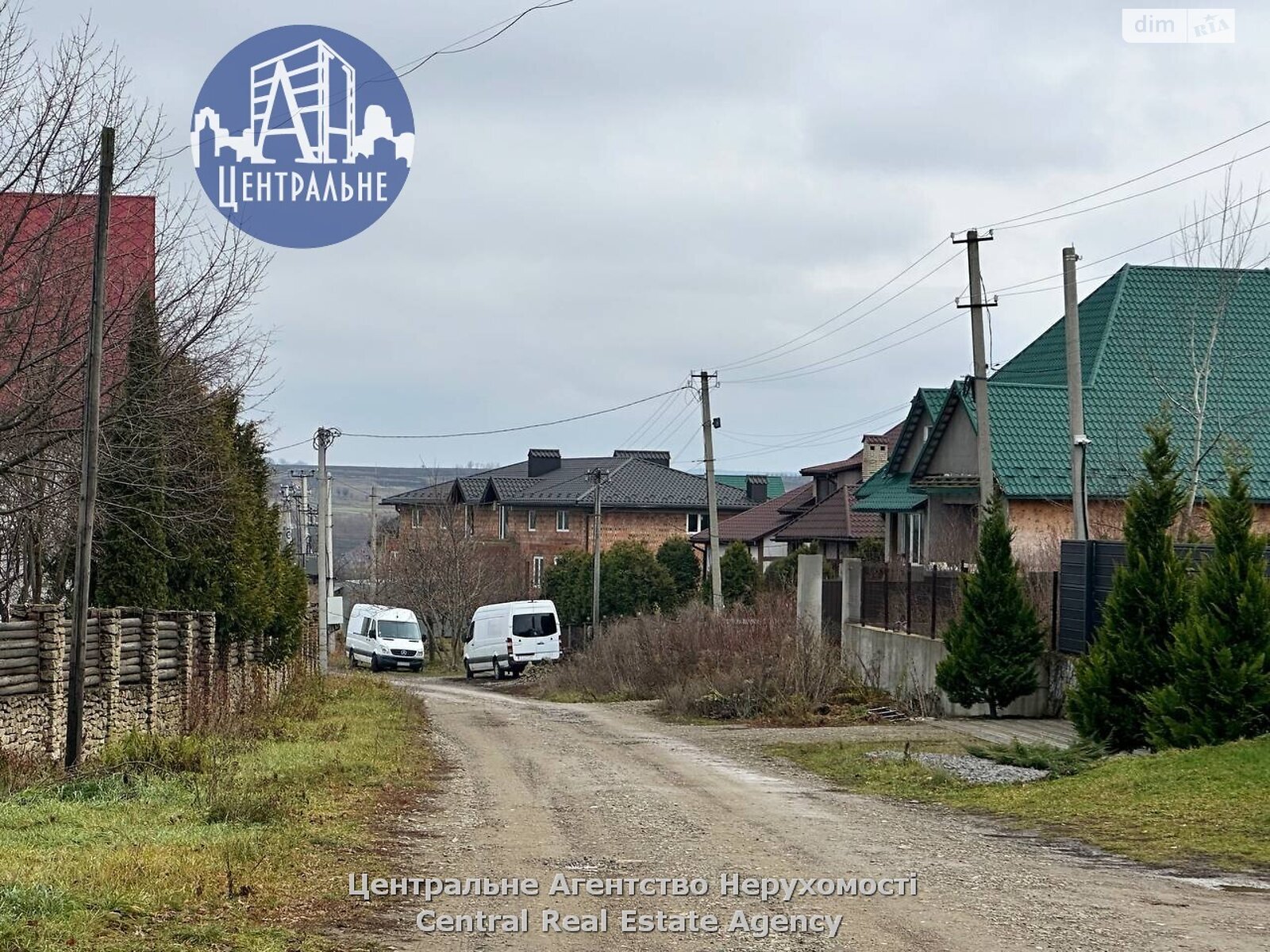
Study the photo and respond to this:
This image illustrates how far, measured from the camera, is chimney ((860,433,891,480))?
59781mm

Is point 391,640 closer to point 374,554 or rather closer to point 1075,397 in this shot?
point 374,554

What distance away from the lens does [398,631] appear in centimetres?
6141

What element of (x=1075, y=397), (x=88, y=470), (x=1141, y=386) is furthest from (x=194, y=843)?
(x=1141, y=386)

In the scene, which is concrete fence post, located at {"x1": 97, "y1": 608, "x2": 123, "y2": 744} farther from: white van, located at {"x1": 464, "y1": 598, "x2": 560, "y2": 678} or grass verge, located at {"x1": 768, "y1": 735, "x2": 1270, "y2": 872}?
white van, located at {"x1": 464, "y1": 598, "x2": 560, "y2": 678}

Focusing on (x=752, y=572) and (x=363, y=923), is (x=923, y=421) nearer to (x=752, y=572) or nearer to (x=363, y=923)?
(x=752, y=572)

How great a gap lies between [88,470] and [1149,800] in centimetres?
1107

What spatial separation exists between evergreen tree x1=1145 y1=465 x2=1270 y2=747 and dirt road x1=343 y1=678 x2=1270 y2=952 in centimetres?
386

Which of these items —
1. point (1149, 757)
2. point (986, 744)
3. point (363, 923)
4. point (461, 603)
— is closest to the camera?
point (363, 923)

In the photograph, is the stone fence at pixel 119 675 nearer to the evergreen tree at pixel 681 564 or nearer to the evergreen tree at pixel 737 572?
the evergreen tree at pixel 737 572

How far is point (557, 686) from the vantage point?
42.7m

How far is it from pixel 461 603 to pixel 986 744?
53.2 metres

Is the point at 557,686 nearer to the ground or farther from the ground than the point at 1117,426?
nearer to the ground

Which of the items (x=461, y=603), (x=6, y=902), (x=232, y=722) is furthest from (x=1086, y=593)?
(x=461, y=603)

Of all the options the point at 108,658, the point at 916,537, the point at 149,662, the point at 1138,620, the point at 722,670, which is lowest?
the point at 722,670
